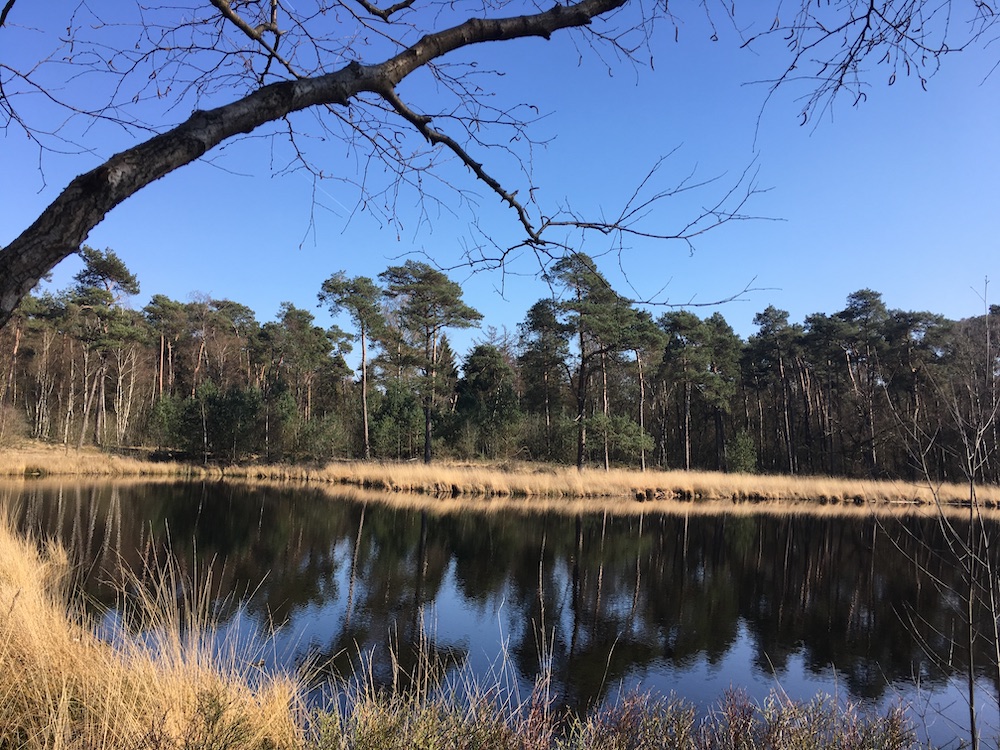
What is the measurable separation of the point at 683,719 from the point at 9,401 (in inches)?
1549

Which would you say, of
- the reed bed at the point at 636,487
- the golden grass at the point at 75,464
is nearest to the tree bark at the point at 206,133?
the reed bed at the point at 636,487

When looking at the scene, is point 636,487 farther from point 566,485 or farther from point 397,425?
point 397,425

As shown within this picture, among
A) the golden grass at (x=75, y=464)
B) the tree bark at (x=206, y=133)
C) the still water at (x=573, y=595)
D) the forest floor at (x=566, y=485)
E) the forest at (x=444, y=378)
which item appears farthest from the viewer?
the forest at (x=444, y=378)

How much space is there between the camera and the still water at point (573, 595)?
564 centimetres

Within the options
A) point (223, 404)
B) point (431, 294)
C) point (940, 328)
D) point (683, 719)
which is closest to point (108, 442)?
point (223, 404)

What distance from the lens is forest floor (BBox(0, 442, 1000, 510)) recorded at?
20.6 m

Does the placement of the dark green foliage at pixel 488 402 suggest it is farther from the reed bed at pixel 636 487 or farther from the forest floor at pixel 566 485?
the reed bed at pixel 636 487

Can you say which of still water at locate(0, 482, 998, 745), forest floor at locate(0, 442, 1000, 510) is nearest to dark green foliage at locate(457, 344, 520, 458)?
forest floor at locate(0, 442, 1000, 510)

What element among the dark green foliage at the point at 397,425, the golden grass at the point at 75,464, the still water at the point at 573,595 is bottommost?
the still water at the point at 573,595

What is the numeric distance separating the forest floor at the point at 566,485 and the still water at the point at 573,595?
487 cm

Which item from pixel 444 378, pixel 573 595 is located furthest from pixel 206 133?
pixel 444 378

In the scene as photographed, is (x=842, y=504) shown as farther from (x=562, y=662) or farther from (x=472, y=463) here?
(x=562, y=662)

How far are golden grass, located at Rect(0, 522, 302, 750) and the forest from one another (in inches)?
726

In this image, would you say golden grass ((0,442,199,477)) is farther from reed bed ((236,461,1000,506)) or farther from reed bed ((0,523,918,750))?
reed bed ((0,523,918,750))
